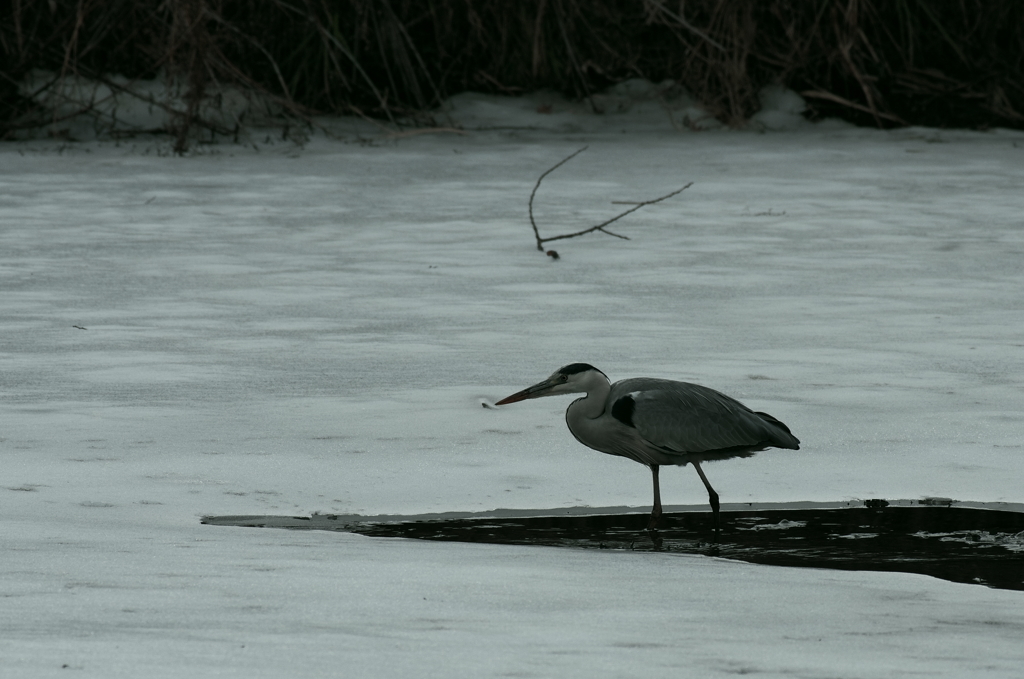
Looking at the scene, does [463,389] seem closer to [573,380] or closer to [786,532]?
[573,380]

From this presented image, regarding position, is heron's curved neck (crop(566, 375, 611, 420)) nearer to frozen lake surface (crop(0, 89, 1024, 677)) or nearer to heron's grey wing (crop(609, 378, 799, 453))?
heron's grey wing (crop(609, 378, 799, 453))

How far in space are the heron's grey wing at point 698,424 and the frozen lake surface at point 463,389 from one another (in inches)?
8.1

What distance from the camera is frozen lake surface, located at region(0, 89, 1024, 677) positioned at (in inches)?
112

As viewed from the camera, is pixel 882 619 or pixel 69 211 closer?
pixel 882 619

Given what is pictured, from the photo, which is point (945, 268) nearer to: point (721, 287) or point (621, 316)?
point (721, 287)

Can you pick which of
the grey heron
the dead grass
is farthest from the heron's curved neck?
the dead grass

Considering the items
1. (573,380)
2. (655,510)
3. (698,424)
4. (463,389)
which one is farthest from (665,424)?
(463,389)

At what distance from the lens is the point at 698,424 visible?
4.25 metres

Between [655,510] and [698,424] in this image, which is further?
[698,424]

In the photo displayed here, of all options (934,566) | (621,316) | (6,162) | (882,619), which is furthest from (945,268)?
(6,162)

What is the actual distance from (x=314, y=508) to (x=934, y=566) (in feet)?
5.36

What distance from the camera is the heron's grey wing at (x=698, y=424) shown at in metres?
4.24

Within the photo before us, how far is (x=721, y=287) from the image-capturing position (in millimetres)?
7270

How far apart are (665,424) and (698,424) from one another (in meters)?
0.09
